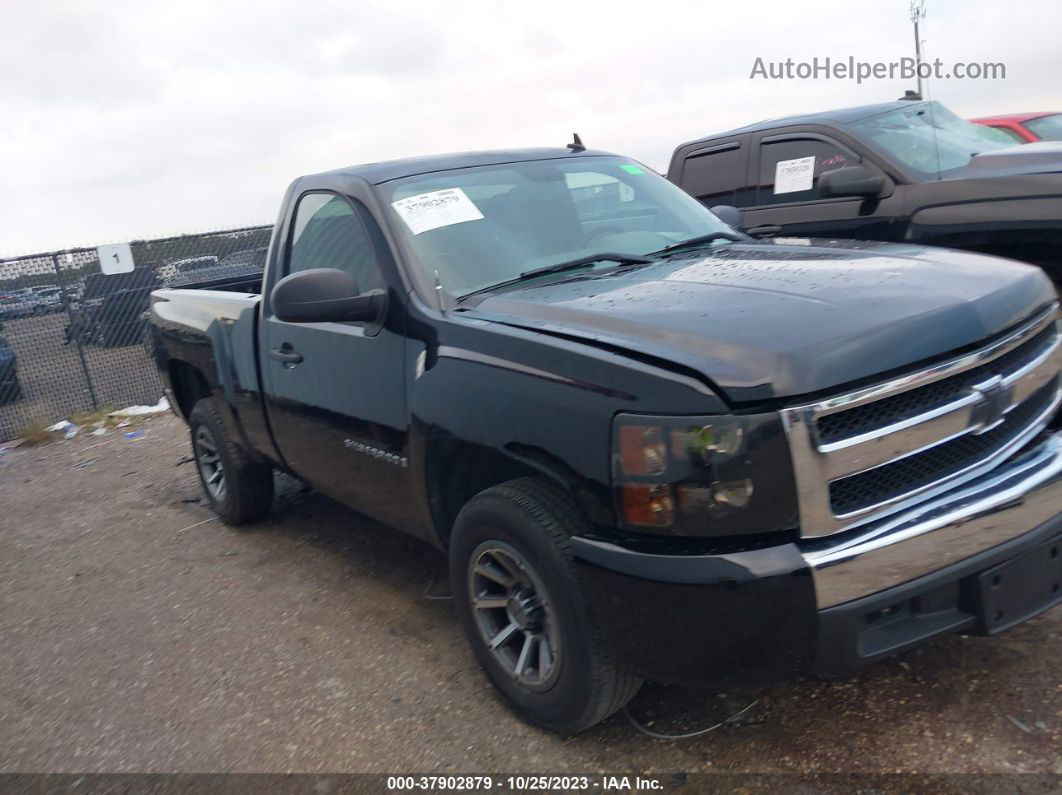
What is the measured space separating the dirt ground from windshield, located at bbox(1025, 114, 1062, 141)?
18.2ft

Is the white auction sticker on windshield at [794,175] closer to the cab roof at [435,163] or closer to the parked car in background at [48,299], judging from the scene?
the cab roof at [435,163]

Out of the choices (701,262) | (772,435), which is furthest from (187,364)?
(772,435)

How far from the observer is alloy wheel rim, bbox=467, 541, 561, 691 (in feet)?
9.45

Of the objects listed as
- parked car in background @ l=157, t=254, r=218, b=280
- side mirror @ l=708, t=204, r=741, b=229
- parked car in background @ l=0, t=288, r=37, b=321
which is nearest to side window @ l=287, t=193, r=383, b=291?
side mirror @ l=708, t=204, r=741, b=229

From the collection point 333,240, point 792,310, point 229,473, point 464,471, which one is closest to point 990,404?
point 792,310

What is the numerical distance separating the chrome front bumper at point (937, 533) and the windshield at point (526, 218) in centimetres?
164

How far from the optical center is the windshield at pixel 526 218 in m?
3.61

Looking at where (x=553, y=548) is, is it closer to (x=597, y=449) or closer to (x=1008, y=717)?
(x=597, y=449)

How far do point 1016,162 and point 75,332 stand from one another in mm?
8787

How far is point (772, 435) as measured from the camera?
2363mm

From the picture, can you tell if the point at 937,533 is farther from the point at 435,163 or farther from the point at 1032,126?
the point at 1032,126

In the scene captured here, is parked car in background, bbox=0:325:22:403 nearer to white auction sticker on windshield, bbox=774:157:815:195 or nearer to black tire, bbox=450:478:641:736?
white auction sticker on windshield, bbox=774:157:815:195

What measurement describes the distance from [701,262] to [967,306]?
1050 millimetres

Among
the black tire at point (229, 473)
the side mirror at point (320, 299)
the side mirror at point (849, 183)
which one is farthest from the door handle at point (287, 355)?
the side mirror at point (849, 183)
